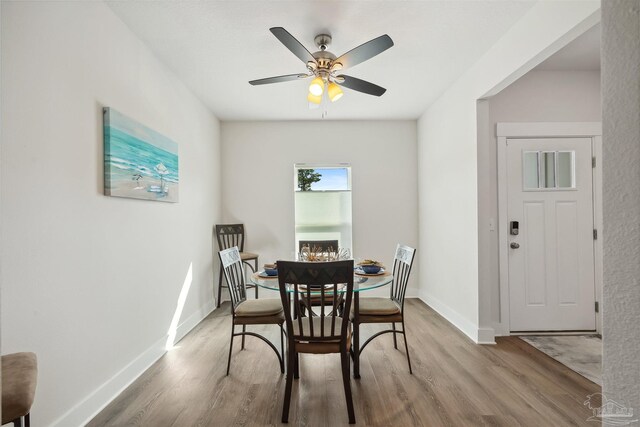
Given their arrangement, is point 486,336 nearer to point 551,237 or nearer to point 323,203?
point 551,237

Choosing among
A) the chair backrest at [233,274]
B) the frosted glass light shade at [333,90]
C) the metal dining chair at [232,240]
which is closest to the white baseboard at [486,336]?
the chair backrest at [233,274]

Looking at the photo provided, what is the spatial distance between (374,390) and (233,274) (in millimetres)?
1426

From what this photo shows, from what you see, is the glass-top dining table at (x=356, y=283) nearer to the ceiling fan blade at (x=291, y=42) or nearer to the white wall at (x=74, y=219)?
the white wall at (x=74, y=219)

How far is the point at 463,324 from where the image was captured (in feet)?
11.4

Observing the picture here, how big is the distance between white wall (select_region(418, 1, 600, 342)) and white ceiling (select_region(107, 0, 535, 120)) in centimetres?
17

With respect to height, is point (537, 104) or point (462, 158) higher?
point (537, 104)

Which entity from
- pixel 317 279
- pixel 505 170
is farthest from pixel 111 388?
pixel 505 170

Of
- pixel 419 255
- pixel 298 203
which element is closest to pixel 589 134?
pixel 419 255

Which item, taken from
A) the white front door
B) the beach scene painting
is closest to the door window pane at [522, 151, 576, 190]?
the white front door

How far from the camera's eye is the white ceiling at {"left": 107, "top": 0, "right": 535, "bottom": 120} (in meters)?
2.29

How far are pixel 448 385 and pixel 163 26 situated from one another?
3.43 meters

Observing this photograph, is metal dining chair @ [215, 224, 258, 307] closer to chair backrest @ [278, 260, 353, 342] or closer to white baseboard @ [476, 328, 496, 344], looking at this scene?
chair backrest @ [278, 260, 353, 342]

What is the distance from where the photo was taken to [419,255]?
4961 mm

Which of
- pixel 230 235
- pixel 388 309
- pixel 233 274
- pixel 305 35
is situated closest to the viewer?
pixel 388 309
